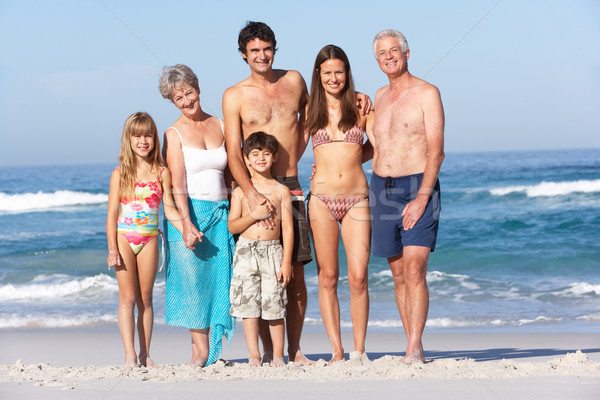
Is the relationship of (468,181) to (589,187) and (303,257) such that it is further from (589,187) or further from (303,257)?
(303,257)

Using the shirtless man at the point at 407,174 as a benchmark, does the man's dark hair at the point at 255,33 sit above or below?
above

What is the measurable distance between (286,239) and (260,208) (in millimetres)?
283

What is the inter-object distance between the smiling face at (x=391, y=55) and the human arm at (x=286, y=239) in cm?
112

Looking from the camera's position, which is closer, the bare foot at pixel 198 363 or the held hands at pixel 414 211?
the held hands at pixel 414 211

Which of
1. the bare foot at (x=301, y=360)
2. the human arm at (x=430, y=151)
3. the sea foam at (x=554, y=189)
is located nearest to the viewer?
the human arm at (x=430, y=151)

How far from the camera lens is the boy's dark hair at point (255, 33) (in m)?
4.49

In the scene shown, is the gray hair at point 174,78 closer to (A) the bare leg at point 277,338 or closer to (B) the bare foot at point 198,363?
(A) the bare leg at point 277,338

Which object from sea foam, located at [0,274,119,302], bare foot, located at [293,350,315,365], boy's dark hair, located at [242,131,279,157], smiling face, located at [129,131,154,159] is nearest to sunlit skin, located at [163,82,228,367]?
smiling face, located at [129,131,154,159]

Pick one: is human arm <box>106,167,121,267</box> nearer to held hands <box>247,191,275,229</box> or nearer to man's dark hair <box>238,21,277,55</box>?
held hands <box>247,191,275,229</box>

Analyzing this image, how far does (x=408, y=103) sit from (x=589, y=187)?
17.8 m

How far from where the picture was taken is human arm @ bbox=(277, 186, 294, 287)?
4.46 metres

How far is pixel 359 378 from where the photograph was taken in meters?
4.11

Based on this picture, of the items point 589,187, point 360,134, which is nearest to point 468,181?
point 589,187

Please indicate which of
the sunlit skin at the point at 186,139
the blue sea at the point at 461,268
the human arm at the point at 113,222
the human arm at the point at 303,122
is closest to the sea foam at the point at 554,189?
the blue sea at the point at 461,268
